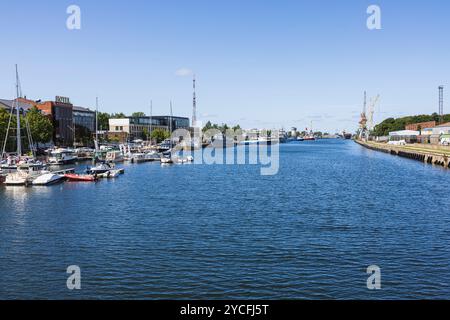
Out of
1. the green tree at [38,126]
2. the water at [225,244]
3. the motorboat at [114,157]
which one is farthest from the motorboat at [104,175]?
the green tree at [38,126]

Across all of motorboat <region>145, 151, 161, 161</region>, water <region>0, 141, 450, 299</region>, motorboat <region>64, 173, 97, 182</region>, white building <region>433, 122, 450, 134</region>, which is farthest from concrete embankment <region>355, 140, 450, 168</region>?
motorboat <region>145, 151, 161, 161</region>

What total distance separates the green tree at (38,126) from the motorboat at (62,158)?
39.1 ft

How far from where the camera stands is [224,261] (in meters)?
26.9

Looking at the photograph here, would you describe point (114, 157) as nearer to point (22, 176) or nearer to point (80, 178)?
point (80, 178)

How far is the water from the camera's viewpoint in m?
22.7

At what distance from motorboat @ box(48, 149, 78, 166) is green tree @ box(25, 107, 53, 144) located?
39.1 ft

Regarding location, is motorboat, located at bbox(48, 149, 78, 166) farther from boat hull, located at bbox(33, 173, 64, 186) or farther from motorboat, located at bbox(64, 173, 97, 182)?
boat hull, located at bbox(33, 173, 64, 186)

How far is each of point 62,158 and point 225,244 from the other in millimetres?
86476

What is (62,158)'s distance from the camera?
108 m

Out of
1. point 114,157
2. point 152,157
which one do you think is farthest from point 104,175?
point 152,157

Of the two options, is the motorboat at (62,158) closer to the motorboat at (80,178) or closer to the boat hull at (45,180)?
the motorboat at (80,178)
